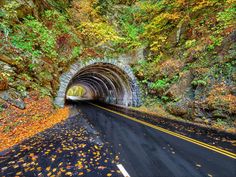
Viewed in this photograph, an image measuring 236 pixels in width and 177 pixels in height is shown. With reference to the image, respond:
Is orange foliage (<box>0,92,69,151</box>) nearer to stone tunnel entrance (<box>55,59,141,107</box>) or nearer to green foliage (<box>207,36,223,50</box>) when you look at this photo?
stone tunnel entrance (<box>55,59,141,107</box>)

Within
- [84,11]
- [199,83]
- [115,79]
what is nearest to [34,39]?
[84,11]

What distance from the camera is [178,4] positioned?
1786cm

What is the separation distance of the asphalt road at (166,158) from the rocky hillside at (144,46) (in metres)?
5.01

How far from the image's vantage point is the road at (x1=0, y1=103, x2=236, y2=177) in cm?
439


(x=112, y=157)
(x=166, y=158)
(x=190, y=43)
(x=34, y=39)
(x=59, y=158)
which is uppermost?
(x=190, y=43)

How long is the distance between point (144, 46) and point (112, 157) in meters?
16.9

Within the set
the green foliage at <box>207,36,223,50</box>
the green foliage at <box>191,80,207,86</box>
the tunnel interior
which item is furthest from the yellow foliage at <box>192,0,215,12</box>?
the tunnel interior

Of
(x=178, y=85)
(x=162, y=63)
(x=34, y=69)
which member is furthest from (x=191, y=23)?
(x=34, y=69)

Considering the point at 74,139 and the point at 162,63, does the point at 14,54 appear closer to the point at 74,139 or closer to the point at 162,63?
the point at 74,139

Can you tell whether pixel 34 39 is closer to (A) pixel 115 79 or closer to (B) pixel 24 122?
(B) pixel 24 122

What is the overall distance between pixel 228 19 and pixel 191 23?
381 centimetres

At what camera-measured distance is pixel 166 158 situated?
17.1ft

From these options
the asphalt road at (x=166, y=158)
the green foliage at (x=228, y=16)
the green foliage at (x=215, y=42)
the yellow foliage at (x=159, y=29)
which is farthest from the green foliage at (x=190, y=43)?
the asphalt road at (x=166, y=158)

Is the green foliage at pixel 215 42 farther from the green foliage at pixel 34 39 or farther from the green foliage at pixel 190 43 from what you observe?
the green foliage at pixel 34 39
